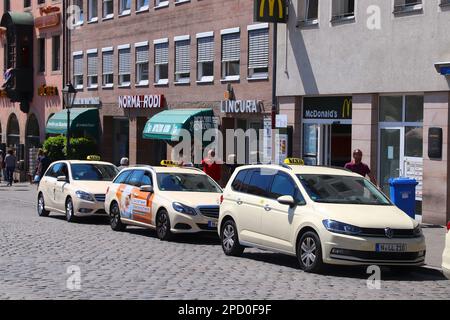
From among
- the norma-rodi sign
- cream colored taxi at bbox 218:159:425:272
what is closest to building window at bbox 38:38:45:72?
the norma-rodi sign

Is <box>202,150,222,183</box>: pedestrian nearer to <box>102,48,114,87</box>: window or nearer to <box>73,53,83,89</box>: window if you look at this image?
<box>102,48,114,87</box>: window

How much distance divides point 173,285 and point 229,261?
11.8 ft

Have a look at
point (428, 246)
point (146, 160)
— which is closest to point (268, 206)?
point (428, 246)

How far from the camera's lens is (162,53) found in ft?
124

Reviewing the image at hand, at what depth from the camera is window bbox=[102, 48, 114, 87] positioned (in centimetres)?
4250

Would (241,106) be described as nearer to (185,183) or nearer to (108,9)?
(185,183)

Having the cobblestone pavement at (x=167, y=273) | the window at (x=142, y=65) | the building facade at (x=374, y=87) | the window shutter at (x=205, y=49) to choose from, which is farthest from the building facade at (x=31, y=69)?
the cobblestone pavement at (x=167, y=273)

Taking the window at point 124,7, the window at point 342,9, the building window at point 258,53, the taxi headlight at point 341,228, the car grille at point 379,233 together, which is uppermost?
the window at point 124,7

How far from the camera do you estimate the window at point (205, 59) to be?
3441 centimetres

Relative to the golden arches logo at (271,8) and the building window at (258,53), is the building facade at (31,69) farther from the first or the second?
the golden arches logo at (271,8)

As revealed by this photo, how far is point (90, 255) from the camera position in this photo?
54.5 feet

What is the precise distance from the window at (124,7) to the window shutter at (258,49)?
425 inches

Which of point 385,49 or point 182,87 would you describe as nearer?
point 385,49

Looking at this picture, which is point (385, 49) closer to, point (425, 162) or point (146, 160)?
point (425, 162)
